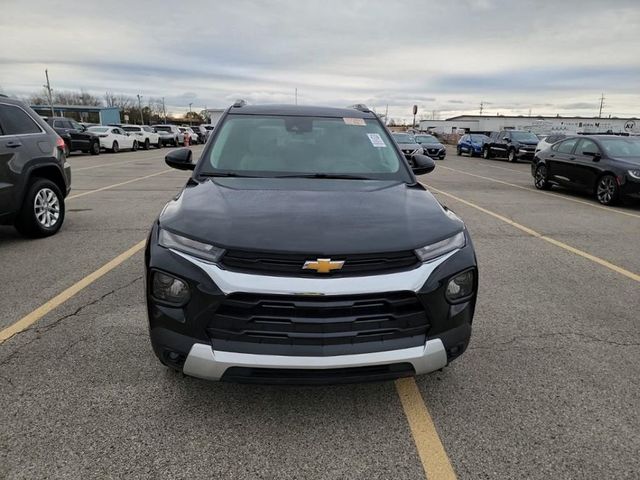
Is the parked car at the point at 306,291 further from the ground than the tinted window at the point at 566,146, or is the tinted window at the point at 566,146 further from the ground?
the tinted window at the point at 566,146

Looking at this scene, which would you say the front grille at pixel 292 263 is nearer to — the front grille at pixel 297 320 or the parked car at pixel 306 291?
the parked car at pixel 306 291

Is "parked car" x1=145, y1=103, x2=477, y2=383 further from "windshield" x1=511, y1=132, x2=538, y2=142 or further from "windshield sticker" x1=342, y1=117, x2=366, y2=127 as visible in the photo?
"windshield" x1=511, y1=132, x2=538, y2=142

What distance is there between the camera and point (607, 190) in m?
10.9

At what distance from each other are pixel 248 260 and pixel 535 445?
5.74 ft

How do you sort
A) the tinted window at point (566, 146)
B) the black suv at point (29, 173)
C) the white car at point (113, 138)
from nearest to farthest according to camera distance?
the black suv at point (29, 173) < the tinted window at point (566, 146) < the white car at point (113, 138)

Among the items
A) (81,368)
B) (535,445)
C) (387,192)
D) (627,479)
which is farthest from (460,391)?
(81,368)

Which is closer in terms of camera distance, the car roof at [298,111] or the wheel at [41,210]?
the car roof at [298,111]

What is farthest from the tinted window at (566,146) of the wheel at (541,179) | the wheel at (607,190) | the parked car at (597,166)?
the wheel at (607,190)

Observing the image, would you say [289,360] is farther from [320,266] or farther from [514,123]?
[514,123]

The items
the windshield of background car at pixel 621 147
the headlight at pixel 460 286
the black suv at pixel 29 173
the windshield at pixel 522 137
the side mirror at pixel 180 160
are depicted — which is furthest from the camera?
the windshield at pixel 522 137

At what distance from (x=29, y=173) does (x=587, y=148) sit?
1179cm

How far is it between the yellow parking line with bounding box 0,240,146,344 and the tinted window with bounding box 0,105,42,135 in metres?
2.17

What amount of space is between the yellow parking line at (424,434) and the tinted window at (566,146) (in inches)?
457

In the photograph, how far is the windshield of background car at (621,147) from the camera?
1113cm
